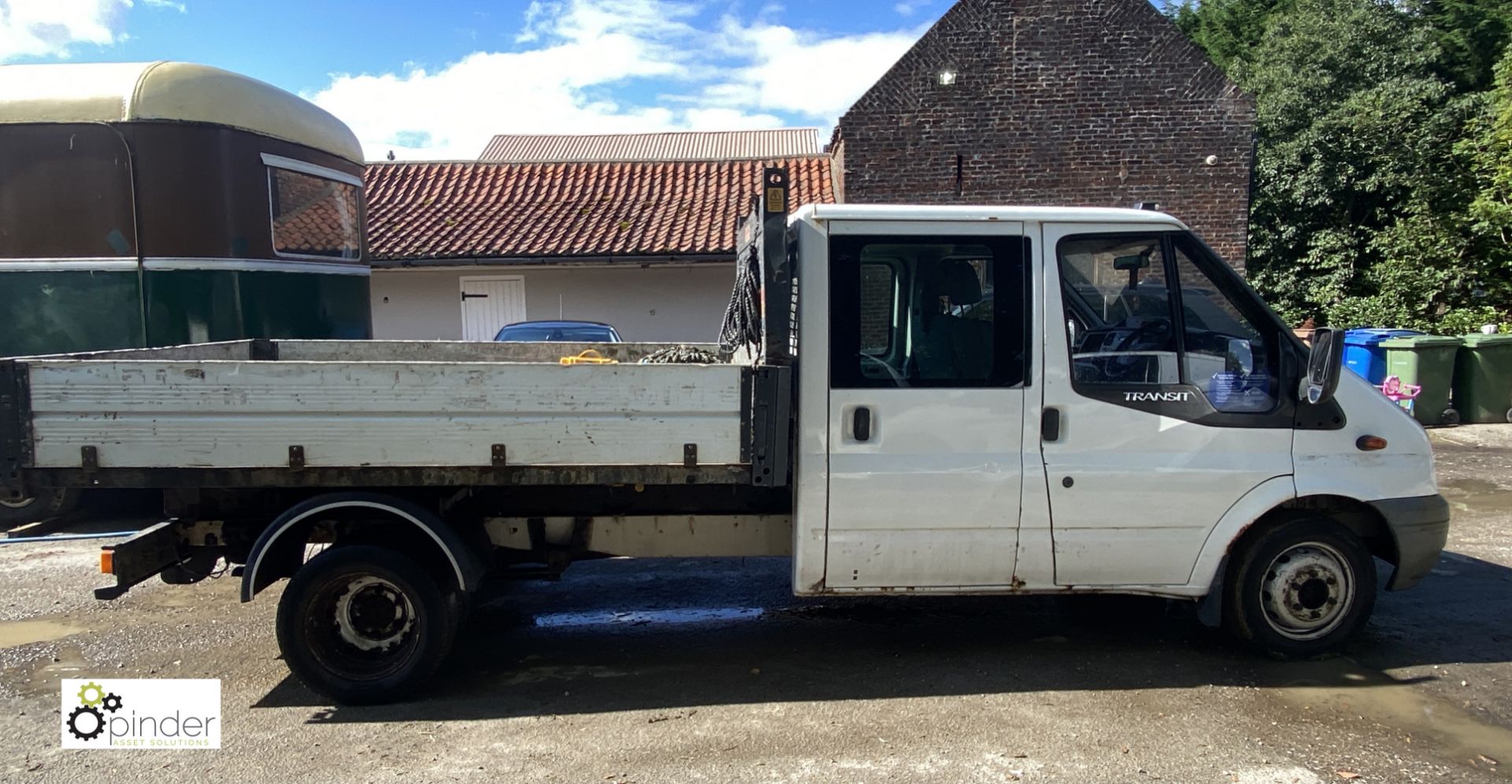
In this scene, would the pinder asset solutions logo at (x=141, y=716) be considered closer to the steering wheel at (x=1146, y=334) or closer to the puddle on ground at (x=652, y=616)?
the puddle on ground at (x=652, y=616)

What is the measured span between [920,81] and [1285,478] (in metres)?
10.0

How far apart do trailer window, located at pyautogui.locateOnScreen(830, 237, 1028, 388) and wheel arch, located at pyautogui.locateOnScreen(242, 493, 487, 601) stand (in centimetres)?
179

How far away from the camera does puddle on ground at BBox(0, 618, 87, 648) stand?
4.86m

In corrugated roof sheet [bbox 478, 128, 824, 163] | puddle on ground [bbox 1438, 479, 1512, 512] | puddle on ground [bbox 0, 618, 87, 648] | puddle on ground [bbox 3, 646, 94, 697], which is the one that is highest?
corrugated roof sheet [bbox 478, 128, 824, 163]

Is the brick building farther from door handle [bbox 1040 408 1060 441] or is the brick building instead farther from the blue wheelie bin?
door handle [bbox 1040 408 1060 441]

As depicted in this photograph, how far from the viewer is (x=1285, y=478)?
415 cm

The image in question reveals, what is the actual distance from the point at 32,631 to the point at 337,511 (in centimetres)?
242

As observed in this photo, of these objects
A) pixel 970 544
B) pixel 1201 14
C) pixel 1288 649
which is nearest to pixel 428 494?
pixel 970 544

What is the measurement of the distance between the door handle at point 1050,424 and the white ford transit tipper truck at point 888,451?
0.01 metres

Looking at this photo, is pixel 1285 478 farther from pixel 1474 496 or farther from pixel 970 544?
pixel 1474 496

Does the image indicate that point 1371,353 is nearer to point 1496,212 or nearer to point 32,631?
point 1496,212

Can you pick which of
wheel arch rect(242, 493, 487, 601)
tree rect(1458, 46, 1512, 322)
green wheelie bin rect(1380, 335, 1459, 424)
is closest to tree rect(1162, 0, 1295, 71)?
tree rect(1458, 46, 1512, 322)

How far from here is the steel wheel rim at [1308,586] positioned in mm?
4266

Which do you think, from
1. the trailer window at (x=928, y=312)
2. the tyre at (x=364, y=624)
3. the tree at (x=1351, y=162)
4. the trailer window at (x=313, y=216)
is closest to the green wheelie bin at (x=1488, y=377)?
the tree at (x=1351, y=162)
